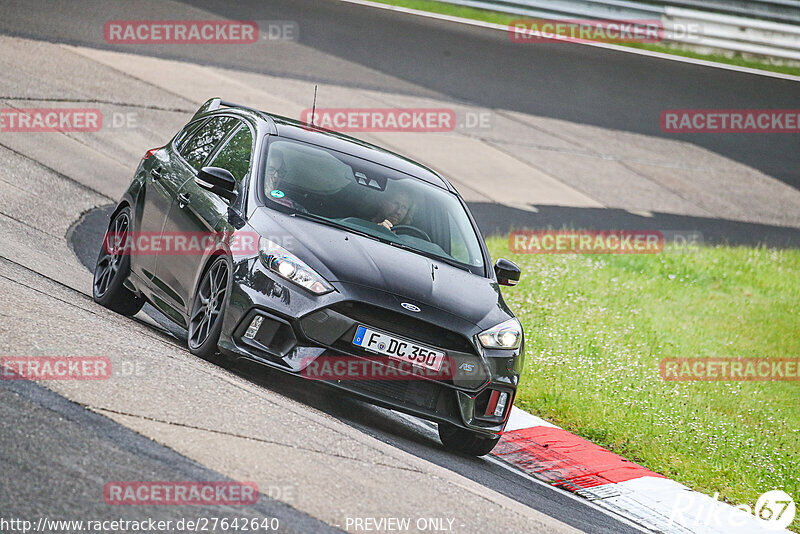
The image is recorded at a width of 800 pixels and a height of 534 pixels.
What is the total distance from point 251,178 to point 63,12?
13.9 m

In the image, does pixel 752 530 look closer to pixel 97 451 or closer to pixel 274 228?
pixel 274 228

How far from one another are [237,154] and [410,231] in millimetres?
1358

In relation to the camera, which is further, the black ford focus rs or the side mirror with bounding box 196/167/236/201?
the side mirror with bounding box 196/167/236/201

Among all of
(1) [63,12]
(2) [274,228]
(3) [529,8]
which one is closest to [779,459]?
(2) [274,228]

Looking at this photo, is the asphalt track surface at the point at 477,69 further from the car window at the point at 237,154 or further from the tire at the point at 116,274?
the car window at the point at 237,154

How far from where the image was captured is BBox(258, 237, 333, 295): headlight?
6730 millimetres

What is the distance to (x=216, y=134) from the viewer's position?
341 inches

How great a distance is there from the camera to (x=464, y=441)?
7488mm

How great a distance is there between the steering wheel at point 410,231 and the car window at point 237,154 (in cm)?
110

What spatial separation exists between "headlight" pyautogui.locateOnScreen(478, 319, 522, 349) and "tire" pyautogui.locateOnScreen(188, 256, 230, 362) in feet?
5.26
